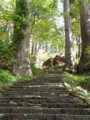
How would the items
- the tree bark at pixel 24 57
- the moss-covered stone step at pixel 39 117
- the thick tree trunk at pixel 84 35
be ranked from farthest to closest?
the thick tree trunk at pixel 84 35 < the tree bark at pixel 24 57 < the moss-covered stone step at pixel 39 117

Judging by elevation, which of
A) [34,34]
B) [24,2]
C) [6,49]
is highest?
[24,2]

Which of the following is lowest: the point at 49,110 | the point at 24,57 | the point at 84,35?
the point at 49,110

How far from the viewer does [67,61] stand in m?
14.2

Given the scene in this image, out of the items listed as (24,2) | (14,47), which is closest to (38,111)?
(14,47)

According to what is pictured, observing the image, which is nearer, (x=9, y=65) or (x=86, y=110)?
(x=86, y=110)

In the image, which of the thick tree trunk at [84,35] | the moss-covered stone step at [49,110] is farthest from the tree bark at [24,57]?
the moss-covered stone step at [49,110]

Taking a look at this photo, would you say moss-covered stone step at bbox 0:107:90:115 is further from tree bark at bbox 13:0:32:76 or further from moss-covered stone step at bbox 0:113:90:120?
tree bark at bbox 13:0:32:76

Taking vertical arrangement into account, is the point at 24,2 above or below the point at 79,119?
above

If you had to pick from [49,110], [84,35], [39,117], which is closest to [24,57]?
[84,35]

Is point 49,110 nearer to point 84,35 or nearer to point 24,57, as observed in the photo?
point 24,57

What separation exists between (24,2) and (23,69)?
4.95m

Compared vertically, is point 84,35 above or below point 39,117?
above

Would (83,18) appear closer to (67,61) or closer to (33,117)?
(67,61)

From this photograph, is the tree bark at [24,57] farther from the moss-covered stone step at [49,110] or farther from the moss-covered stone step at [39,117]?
the moss-covered stone step at [39,117]
